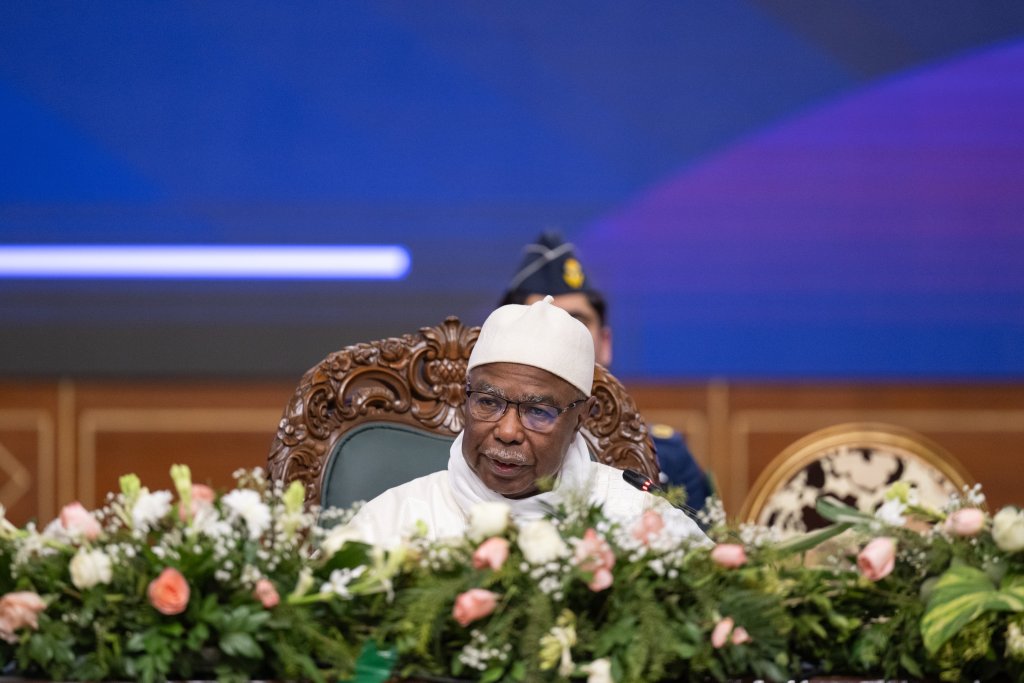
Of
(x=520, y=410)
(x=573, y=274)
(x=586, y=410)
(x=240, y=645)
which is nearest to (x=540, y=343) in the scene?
(x=520, y=410)

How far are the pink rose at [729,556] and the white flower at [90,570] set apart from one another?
0.76 meters

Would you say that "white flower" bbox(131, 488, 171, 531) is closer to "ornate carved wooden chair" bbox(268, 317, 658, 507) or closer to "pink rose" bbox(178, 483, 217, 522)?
"pink rose" bbox(178, 483, 217, 522)

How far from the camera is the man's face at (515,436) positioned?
2590 mm

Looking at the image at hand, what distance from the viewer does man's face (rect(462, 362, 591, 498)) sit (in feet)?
8.50

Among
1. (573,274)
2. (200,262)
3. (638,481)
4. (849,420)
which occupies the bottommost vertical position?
(638,481)

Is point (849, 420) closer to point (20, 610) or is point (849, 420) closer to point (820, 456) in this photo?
point (820, 456)

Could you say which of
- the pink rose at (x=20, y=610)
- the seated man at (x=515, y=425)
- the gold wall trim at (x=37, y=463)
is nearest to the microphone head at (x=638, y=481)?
the seated man at (x=515, y=425)

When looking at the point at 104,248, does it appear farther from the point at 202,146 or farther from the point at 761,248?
the point at 761,248

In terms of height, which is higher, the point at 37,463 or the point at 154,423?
the point at 154,423

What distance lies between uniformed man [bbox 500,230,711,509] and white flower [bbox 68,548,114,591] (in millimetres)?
1976

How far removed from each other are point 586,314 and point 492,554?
2167 millimetres

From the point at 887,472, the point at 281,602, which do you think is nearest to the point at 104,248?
the point at 887,472

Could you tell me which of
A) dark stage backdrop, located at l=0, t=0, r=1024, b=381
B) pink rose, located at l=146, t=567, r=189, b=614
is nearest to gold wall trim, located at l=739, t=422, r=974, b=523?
dark stage backdrop, located at l=0, t=0, r=1024, b=381

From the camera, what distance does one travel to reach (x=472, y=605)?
1.68m
